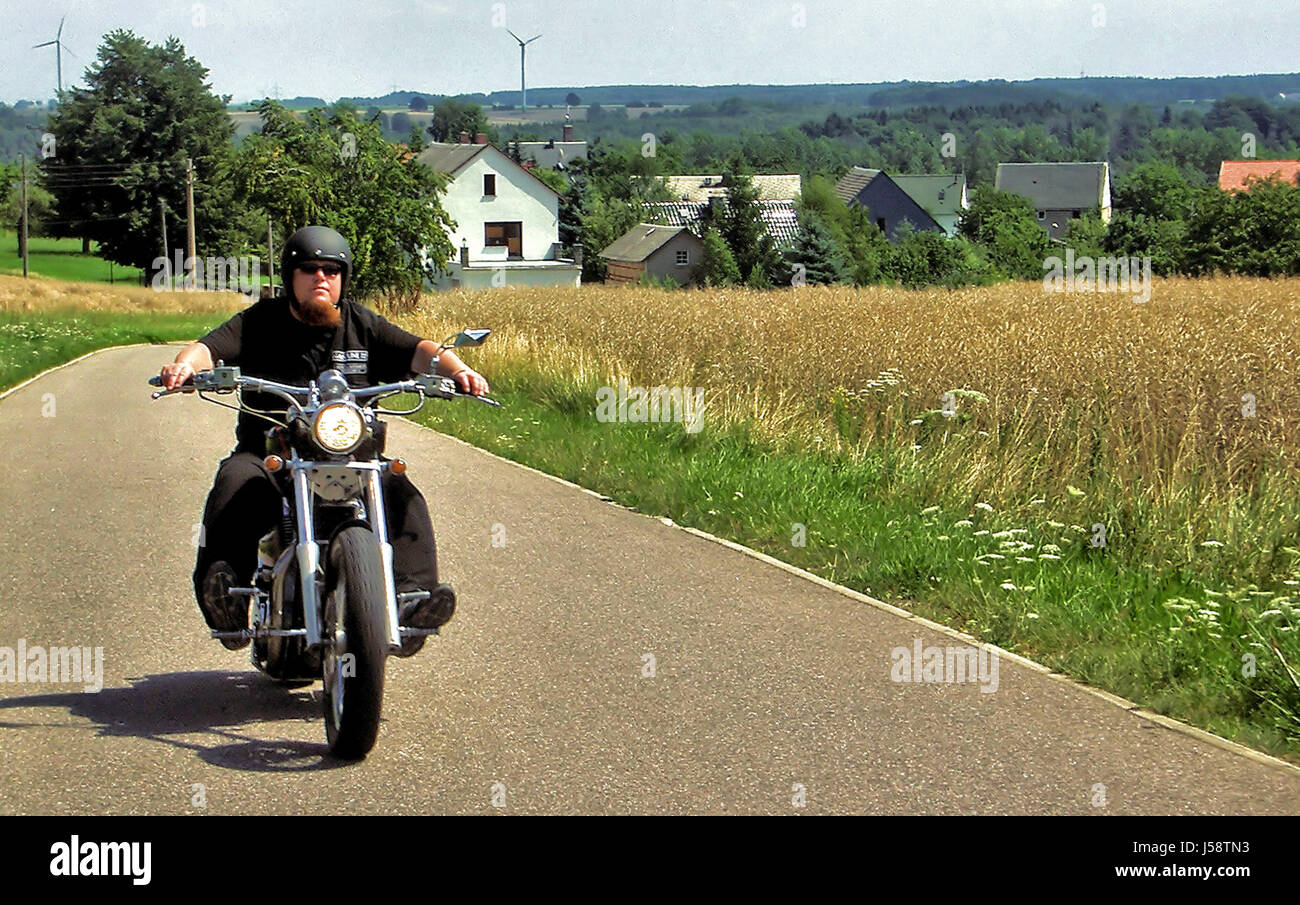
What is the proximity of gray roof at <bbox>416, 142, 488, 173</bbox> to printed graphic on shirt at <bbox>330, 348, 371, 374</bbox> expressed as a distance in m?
89.1

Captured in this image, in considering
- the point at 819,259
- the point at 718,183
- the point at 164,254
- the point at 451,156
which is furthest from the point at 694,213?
the point at 819,259

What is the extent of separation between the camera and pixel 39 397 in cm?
2456

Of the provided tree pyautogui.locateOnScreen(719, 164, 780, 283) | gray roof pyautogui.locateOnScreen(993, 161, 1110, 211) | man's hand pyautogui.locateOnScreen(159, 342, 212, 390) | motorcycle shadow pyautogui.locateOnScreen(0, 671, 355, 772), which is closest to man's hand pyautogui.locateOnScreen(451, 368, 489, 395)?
man's hand pyautogui.locateOnScreen(159, 342, 212, 390)

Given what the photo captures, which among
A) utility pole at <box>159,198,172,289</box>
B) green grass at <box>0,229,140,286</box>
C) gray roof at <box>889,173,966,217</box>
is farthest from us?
gray roof at <box>889,173,966,217</box>

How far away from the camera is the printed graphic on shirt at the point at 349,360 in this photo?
645 cm

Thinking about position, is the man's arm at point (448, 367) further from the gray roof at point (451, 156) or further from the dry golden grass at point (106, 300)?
the gray roof at point (451, 156)

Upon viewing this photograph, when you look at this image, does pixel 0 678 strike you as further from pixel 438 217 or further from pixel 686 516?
pixel 438 217

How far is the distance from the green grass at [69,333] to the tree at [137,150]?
4300cm

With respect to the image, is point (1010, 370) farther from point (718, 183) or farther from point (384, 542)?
point (718, 183)

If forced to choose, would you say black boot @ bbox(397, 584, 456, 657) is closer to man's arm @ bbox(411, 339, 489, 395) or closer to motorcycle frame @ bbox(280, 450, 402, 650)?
motorcycle frame @ bbox(280, 450, 402, 650)

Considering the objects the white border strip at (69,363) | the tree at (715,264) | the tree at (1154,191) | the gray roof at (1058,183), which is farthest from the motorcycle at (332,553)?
the gray roof at (1058,183)

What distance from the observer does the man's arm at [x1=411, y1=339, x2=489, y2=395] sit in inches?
250

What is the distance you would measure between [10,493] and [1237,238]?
48.0 metres
